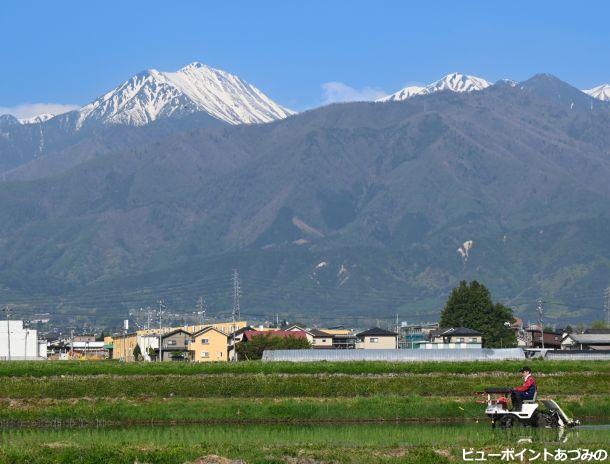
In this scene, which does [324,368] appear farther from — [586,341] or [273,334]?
[586,341]

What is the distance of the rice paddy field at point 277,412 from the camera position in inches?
1200

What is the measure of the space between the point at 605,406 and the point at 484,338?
2886 inches

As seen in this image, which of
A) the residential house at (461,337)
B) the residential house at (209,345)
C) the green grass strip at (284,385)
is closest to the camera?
the green grass strip at (284,385)

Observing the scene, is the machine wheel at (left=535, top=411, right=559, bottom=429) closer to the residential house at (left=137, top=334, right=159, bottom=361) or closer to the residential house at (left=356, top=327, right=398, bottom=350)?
the residential house at (left=356, top=327, right=398, bottom=350)

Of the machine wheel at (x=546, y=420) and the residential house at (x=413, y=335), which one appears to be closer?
the machine wheel at (x=546, y=420)

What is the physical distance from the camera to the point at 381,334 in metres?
133

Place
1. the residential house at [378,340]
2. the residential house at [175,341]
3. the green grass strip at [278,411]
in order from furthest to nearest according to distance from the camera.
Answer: the residential house at [175,341] → the residential house at [378,340] → the green grass strip at [278,411]

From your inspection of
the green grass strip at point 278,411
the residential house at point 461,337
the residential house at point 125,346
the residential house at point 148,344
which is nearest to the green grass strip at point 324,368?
the green grass strip at point 278,411

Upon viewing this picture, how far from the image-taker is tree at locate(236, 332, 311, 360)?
107 meters

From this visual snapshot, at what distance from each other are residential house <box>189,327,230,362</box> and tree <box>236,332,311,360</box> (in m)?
12.0

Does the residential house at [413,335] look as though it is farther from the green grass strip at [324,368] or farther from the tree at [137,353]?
the green grass strip at [324,368]

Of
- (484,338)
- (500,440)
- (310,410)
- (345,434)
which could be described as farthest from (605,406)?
(484,338)

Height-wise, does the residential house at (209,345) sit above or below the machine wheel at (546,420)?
above

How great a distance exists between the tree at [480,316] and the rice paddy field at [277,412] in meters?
56.7
